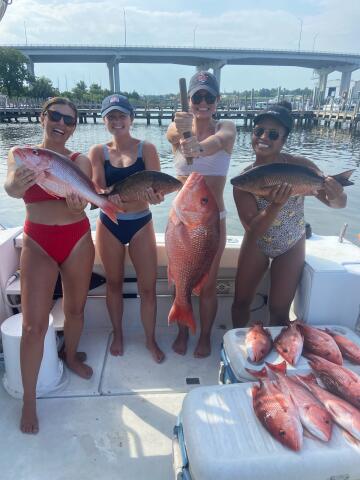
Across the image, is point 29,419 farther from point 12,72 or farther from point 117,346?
point 12,72

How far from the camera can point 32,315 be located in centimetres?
262

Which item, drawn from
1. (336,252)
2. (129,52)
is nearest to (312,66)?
(129,52)

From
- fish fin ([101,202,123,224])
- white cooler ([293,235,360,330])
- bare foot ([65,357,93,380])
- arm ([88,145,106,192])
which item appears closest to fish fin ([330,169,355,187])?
white cooler ([293,235,360,330])

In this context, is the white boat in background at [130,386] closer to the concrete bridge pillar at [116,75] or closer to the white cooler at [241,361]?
the white cooler at [241,361]

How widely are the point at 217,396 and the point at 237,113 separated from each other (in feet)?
180

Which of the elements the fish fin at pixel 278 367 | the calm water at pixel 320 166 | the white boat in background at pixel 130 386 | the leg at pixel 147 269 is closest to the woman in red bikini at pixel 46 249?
the white boat in background at pixel 130 386

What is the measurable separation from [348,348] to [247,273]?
1.03m

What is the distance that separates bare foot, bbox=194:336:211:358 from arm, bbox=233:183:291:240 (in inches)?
48.2

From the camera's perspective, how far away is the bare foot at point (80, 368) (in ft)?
10.6

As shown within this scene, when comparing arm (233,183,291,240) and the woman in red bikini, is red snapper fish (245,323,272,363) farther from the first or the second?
the woman in red bikini

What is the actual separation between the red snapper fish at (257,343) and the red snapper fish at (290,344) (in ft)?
0.24

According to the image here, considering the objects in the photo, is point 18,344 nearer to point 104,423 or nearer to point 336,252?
point 104,423

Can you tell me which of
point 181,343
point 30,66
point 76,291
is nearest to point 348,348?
point 181,343

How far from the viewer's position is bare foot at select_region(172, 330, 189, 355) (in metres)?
3.62
